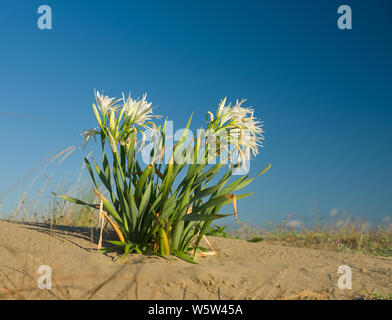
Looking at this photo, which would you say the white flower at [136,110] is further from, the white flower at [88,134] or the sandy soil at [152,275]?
the sandy soil at [152,275]

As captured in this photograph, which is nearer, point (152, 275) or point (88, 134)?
point (152, 275)

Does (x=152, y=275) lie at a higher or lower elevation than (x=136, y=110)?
lower

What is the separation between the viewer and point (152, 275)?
2785 millimetres

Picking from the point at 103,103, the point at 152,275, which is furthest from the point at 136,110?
the point at 152,275

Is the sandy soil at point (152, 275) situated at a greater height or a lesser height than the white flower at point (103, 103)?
lesser

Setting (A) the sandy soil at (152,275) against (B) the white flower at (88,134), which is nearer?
(A) the sandy soil at (152,275)

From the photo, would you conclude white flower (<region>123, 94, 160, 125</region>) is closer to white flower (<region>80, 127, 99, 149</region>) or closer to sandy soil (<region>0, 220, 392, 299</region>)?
white flower (<region>80, 127, 99, 149</region>)

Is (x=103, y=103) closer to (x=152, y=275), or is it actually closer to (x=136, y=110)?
(x=136, y=110)

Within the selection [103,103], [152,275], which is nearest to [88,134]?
[103,103]

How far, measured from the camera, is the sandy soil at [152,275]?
2.58 meters

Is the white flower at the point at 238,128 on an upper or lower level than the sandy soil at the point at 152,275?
upper

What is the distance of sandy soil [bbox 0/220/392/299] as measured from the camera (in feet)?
8.48

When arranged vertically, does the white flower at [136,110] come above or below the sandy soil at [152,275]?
above
